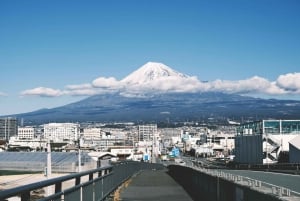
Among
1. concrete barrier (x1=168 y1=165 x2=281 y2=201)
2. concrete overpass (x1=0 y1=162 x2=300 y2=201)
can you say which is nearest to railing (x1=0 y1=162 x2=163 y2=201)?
concrete overpass (x1=0 y1=162 x2=300 y2=201)

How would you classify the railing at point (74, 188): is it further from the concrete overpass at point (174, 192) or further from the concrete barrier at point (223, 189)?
the concrete barrier at point (223, 189)

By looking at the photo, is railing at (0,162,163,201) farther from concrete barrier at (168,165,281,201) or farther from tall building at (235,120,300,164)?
tall building at (235,120,300,164)

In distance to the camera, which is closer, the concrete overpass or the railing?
the railing

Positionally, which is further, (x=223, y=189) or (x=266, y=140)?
(x=266, y=140)

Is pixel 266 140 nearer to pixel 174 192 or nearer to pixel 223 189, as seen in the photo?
pixel 174 192

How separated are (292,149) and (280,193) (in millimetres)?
86875

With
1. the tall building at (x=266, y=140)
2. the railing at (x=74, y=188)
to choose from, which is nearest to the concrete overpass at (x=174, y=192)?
the railing at (x=74, y=188)

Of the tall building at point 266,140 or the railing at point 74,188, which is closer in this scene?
the railing at point 74,188

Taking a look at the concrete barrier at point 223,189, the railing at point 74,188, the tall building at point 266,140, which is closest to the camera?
the railing at point 74,188

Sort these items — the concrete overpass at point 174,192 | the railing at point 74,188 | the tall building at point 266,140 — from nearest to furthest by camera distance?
the railing at point 74,188
the concrete overpass at point 174,192
the tall building at point 266,140

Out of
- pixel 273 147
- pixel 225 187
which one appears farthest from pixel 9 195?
pixel 273 147

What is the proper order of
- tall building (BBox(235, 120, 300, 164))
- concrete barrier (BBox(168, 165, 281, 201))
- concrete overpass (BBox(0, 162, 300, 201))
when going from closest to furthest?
concrete overpass (BBox(0, 162, 300, 201)), concrete barrier (BBox(168, 165, 281, 201)), tall building (BBox(235, 120, 300, 164))

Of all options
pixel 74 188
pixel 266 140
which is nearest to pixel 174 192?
pixel 74 188

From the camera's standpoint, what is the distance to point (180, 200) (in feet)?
61.3
